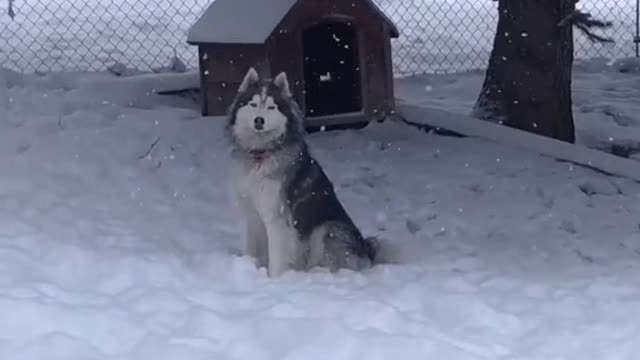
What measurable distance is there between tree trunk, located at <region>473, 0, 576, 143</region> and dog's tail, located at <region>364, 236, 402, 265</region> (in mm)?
2702

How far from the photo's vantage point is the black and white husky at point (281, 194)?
524 cm

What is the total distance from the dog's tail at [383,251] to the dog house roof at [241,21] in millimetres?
2520

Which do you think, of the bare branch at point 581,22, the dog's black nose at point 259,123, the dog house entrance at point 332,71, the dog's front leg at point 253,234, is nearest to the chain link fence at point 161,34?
the dog house entrance at point 332,71

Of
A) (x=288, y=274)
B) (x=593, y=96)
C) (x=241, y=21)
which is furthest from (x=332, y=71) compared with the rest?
(x=288, y=274)

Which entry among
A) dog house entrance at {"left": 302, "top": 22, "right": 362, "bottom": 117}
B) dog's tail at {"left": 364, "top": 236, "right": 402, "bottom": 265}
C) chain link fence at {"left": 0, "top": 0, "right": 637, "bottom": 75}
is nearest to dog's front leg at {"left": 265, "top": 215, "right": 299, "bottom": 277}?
dog's tail at {"left": 364, "top": 236, "right": 402, "bottom": 265}

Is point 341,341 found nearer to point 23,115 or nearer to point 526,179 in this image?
point 526,179

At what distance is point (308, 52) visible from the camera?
8328 millimetres

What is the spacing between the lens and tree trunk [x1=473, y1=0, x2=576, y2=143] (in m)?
7.74

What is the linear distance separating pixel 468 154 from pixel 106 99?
8.49 feet

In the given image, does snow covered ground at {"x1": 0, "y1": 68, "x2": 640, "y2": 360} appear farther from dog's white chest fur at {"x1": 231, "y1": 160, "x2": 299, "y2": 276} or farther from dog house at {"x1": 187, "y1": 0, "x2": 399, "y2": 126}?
dog house at {"x1": 187, "y1": 0, "x2": 399, "y2": 126}

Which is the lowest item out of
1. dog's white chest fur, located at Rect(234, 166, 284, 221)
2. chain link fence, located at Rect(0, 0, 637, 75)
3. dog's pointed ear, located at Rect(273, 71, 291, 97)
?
chain link fence, located at Rect(0, 0, 637, 75)

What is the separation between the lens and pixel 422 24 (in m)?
13.5

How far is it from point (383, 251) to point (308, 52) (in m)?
3.09

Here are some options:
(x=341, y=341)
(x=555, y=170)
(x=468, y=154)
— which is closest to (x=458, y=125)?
(x=468, y=154)
